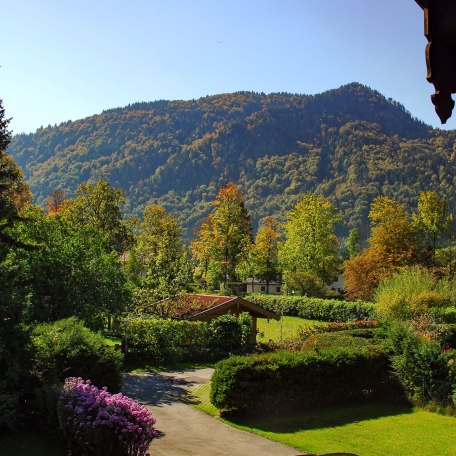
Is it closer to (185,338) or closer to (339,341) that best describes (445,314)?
(339,341)

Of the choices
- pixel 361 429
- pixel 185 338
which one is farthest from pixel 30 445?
pixel 185 338

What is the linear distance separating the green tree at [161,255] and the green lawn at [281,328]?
22.8 feet

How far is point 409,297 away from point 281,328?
29.4 ft

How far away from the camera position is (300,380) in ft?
62.4

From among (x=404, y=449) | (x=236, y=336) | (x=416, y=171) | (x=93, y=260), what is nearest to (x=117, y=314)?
(x=93, y=260)

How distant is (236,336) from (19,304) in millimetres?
17885

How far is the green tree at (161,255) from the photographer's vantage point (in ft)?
117

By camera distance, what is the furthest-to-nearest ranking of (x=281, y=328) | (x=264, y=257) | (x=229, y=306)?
1. (x=264, y=257)
2. (x=281, y=328)
3. (x=229, y=306)

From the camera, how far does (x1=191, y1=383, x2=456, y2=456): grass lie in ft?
49.9

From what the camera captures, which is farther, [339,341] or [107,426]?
[339,341]

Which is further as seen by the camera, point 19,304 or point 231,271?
point 231,271

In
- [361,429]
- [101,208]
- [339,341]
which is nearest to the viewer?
[361,429]

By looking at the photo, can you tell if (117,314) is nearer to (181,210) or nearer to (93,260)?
(93,260)

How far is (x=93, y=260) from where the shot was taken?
24.6 meters
